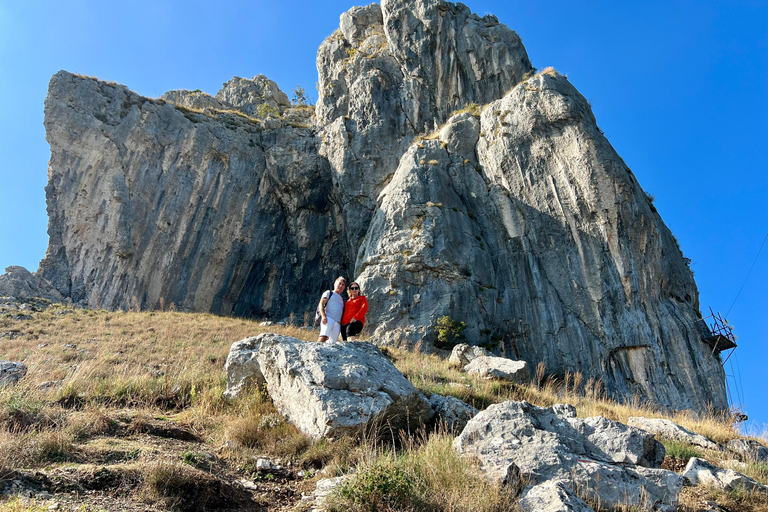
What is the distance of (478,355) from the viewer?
15.2 meters

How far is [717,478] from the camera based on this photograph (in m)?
5.81

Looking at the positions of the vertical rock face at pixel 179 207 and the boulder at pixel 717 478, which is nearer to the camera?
the boulder at pixel 717 478

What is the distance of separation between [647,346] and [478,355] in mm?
7364

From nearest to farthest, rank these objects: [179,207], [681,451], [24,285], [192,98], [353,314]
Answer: [681,451] → [353,314] → [24,285] → [179,207] → [192,98]

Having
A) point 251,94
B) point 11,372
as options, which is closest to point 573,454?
point 11,372

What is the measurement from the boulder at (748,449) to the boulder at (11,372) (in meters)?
11.3

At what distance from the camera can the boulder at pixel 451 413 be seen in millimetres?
7168

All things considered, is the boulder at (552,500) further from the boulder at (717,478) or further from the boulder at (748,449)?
the boulder at (748,449)

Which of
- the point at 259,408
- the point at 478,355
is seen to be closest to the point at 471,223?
the point at 478,355

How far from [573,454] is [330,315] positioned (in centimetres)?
578

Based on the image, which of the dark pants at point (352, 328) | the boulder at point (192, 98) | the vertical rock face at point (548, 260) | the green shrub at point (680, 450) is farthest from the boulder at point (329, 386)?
the boulder at point (192, 98)

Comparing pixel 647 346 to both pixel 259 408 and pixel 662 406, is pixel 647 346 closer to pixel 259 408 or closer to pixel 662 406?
pixel 662 406

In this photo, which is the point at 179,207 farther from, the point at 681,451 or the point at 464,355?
the point at 681,451

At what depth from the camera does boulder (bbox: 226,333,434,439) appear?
5.96 meters
